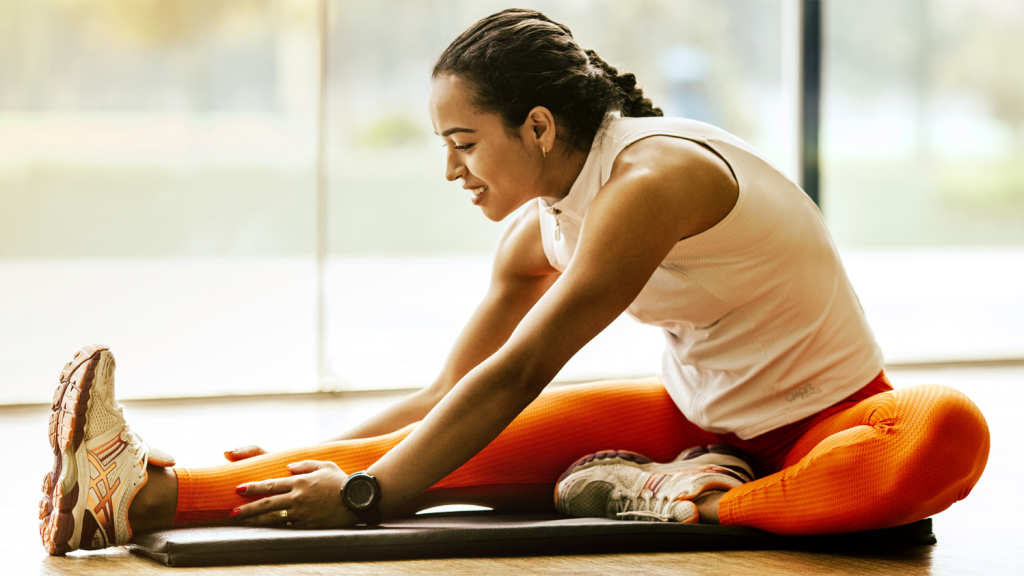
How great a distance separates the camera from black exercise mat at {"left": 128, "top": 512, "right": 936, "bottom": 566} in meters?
1.20

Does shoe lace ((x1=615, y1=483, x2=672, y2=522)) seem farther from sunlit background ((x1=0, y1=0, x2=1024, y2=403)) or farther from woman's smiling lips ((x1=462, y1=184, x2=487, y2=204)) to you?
sunlit background ((x1=0, y1=0, x2=1024, y2=403))

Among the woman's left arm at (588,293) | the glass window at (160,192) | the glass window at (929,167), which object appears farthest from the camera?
the glass window at (929,167)

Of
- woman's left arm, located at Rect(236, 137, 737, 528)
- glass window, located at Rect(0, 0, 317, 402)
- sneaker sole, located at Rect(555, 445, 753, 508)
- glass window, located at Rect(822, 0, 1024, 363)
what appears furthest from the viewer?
glass window, located at Rect(822, 0, 1024, 363)

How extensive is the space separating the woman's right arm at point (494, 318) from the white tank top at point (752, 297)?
0.54ft

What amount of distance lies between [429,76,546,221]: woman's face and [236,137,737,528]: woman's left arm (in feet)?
0.44

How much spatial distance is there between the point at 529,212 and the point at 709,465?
0.52 metres

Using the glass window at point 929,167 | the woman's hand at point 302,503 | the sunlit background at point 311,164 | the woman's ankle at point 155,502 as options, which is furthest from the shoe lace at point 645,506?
the glass window at point 929,167

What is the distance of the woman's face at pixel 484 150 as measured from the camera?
1.27 meters

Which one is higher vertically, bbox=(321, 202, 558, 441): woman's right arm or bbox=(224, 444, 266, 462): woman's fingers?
bbox=(321, 202, 558, 441): woman's right arm

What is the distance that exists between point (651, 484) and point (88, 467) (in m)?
0.79

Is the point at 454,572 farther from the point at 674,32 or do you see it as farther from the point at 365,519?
the point at 674,32

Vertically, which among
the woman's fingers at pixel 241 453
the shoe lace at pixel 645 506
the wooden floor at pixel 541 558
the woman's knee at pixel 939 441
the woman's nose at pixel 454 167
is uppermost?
the woman's nose at pixel 454 167

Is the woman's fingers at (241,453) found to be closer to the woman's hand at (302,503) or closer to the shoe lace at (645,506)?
the woman's hand at (302,503)

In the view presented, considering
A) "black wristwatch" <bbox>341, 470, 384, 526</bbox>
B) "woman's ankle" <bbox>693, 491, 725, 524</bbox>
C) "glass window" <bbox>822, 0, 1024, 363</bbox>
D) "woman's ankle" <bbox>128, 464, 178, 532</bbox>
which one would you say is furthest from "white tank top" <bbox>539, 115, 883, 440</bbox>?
"glass window" <bbox>822, 0, 1024, 363</bbox>
